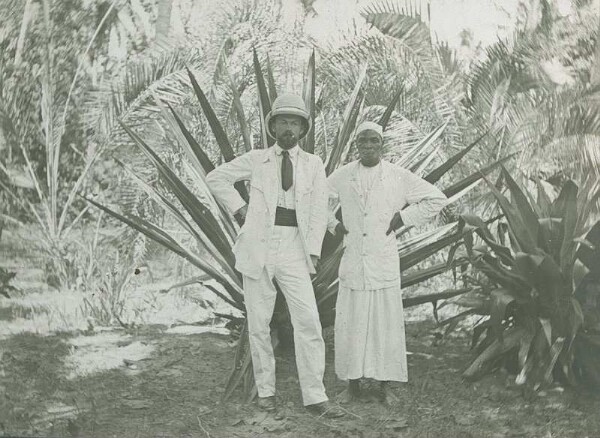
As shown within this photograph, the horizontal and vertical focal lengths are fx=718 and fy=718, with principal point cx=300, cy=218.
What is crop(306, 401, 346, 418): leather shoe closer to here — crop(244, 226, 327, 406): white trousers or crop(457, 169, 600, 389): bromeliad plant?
crop(244, 226, 327, 406): white trousers

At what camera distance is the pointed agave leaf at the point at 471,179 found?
407cm

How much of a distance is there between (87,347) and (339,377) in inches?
55.8

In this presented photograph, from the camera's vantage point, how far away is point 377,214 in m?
3.89

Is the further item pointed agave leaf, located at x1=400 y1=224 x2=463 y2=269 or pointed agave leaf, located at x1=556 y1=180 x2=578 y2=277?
pointed agave leaf, located at x1=400 y1=224 x2=463 y2=269

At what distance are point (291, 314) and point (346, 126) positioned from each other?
115 cm

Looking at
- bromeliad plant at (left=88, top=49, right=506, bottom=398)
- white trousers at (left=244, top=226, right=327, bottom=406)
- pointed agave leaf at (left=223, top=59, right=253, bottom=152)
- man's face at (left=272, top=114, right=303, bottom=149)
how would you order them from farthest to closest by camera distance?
pointed agave leaf at (left=223, top=59, right=253, bottom=152)
bromeliad plant at (left=88, top=49, right=506, bottom=398)
man's face at (left=272, top=114, right=303, bottom=149)
white trousers at (left=244, top=226, right=327, bottom=406)

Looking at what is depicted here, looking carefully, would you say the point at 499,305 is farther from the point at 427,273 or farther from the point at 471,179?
the point at 471,179

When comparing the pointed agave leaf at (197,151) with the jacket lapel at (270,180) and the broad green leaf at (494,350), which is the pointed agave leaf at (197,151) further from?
the broad green leaf at (494,350)

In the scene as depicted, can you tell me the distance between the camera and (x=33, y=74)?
420cm

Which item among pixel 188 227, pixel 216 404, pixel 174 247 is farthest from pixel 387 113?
pixel 216 404

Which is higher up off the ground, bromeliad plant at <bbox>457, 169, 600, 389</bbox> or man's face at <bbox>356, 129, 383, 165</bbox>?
man's face at <bbox>356, 129, 383, 165</bbox>

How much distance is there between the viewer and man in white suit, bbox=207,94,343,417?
3.75 meters

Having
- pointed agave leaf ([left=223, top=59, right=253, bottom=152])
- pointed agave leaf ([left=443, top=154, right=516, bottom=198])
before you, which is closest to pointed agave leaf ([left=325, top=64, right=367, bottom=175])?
pointed agave leaf ([left=223, top=59, right=253, bottom=152])

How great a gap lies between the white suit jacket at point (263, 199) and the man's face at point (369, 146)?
24cm
